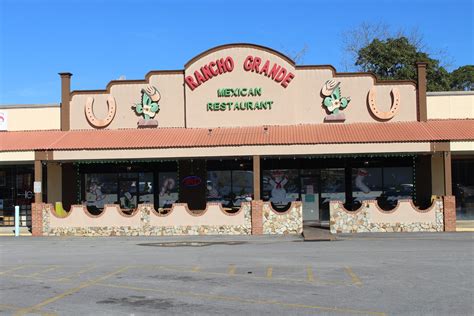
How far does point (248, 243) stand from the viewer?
20062 millimetres

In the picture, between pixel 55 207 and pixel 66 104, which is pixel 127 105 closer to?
pixel 66 104

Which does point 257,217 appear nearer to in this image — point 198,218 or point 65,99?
point 198,218

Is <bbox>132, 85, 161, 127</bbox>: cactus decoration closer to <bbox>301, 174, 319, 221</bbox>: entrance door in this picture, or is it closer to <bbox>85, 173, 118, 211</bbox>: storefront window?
<bbox>85, 173, 118, 211</bbox>: storefront window

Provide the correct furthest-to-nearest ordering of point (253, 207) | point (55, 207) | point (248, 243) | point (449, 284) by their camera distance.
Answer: point (55, 207) → point (253, 207) → point (248, 243) → point (449, 284)

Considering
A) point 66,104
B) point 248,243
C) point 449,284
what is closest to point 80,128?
point 66,104

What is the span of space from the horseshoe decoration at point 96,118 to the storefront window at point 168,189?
353 cm

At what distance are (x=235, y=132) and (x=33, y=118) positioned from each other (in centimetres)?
1000

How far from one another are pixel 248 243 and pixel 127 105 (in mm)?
10661

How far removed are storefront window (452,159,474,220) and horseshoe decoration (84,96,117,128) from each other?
15850 millimetres

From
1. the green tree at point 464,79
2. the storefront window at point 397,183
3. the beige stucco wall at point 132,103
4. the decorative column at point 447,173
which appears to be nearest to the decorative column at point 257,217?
the beige stucco wall at point 132,103

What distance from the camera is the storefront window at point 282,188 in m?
27.3

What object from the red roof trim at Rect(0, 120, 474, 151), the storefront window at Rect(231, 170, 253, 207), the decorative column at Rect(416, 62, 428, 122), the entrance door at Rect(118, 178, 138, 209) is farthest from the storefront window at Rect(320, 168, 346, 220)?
the entrance door at Rect(118, 178, 138, 209)

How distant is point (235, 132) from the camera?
1017 inches

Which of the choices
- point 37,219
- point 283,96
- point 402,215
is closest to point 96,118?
point 37,219
